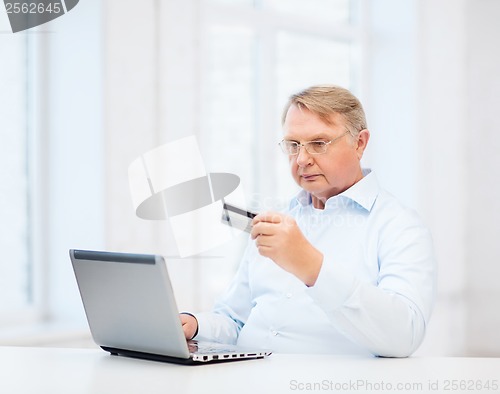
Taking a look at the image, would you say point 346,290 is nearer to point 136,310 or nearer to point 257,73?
point 136,310

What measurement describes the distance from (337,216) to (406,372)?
683 millimetres

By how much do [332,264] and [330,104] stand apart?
1.92ft

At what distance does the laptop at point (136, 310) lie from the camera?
57.4 inches

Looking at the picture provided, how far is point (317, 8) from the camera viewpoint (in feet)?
15.1

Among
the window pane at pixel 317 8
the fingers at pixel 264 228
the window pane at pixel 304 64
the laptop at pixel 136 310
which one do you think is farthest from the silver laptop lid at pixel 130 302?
the window pane at pixel 317 8

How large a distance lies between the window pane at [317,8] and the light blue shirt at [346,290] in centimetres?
237

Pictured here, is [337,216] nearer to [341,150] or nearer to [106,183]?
[341,150]

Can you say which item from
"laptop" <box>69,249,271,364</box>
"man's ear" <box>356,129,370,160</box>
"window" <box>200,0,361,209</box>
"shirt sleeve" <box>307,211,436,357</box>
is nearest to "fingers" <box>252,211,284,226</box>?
"shirt sleeve" <box>307,211,436,357</box>

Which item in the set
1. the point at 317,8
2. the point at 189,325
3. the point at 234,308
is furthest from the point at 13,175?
the point at 317,8

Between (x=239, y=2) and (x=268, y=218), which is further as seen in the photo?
(x=239, y=2)

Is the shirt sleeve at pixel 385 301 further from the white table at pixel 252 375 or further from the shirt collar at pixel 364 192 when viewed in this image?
the shirt collar at pixel 364 192

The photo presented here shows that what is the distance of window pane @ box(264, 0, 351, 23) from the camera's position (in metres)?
4.36

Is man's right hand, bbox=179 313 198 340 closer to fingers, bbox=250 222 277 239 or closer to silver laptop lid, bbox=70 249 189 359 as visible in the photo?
silver laptop lid, bbox=70 249 189 359

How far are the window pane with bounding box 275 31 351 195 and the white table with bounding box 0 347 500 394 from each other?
272 centimetres
